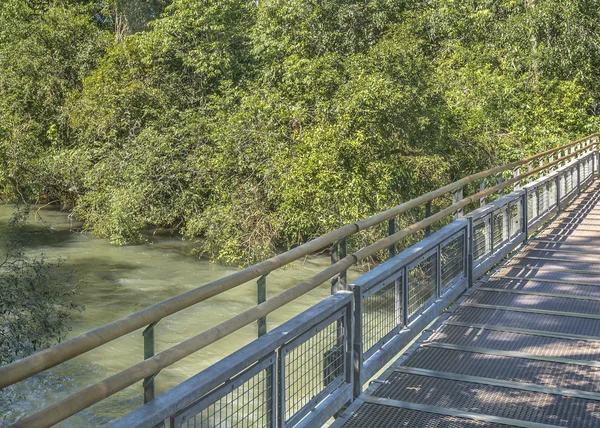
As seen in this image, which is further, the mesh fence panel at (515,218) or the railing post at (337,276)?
the mesh fence panel at (515,218)

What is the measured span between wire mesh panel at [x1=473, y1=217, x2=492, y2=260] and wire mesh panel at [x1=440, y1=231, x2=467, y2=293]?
19.9 inches

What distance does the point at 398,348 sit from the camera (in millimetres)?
6309

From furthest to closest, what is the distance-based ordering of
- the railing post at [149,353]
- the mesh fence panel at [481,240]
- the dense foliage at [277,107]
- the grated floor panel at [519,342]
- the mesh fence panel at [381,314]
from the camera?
the dense foliage at [277,107] < the mesh fence panel at [481,240] < the grated floor panel at [519,342] < the mesh fence panel at [381,314] < the railing post at [149,353]

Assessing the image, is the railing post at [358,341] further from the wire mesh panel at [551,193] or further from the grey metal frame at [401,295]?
the wire mesh panel at [551,193]

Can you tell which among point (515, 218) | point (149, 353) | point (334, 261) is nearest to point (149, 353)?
point (149, 353)

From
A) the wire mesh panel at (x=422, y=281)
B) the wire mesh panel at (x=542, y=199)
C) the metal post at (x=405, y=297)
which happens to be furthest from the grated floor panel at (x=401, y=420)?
the wire mesh panel at (x=542, y=199)

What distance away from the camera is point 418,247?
671 cm

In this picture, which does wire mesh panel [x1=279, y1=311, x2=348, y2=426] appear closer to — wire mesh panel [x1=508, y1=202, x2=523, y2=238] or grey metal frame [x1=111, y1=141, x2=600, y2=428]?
grey metal frame [x1=111, y1=141, x2=600, y2=428]

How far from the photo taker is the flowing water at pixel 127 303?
45.0 feet

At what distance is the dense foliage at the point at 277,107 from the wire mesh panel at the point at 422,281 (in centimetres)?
1110

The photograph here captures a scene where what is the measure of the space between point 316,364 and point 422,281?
7.72 feet

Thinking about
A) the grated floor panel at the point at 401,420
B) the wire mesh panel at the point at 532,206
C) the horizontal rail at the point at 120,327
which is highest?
the horizontal rail at the point at 120,327

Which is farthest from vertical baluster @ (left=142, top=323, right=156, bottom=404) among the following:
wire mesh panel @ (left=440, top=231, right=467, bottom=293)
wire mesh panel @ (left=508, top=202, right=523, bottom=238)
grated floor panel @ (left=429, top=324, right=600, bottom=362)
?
wire mesh panel @ (left=508, top=202, right=523, bottom=238)

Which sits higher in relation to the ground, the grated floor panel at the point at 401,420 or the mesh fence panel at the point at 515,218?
the mesh fence panel at the point at 515,218
